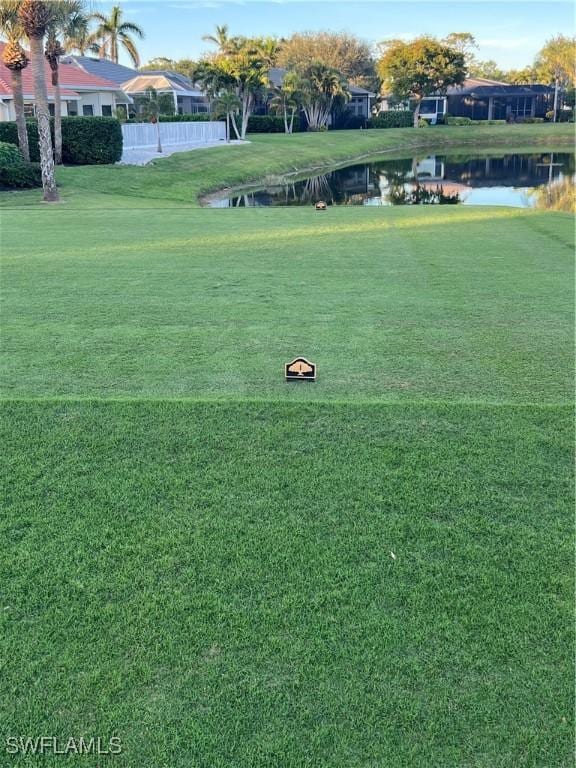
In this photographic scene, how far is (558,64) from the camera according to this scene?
2773 inches

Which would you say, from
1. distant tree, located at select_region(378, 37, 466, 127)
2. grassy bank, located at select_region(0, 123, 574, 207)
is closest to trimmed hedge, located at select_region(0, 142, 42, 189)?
grassy bank, located at select_region(0, 123, 574, 207)

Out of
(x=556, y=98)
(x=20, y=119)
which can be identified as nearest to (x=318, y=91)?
(x=556, y=98)

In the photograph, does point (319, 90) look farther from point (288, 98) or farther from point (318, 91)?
point (288, 98)

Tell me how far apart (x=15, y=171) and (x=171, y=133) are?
49.5 feet

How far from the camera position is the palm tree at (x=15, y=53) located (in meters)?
17.7

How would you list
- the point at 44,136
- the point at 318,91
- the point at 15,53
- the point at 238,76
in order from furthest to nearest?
the point at 318,91, the point at 238,76, the point at 15,53, the point at 44,136

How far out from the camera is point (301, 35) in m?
75.1

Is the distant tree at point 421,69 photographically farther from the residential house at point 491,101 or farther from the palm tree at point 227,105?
the palm tree at point 227,105

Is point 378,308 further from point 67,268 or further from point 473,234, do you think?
point 473,234

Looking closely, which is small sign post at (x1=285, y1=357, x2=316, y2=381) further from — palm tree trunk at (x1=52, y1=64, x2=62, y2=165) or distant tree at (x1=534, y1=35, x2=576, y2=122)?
distant tree at (x1=534, y1=35, x2=576, y2=122)

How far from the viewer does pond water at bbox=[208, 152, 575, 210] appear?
21672 mm

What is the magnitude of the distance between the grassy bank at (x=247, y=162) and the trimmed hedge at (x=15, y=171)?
78 cm

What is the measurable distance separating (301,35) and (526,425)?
80360mm

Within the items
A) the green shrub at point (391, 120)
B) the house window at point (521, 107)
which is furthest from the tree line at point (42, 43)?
the house window at point (521, 107)
